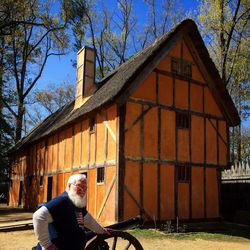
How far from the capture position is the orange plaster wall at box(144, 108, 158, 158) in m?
14.9

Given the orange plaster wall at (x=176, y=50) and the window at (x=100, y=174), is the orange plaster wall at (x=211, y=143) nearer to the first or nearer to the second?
the orange plaster wall at (x=176, y=50)

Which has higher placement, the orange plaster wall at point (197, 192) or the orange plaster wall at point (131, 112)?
the orange plaster wall at point (131, 112)

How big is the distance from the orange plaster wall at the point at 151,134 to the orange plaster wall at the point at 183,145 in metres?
1.36

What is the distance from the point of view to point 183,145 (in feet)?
53.0

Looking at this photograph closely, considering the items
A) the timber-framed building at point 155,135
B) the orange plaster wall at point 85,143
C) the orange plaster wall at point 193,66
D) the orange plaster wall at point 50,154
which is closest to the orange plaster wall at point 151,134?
the timber-framed building at point 155,135

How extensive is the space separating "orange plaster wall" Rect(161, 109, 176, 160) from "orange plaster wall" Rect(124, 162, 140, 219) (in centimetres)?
162

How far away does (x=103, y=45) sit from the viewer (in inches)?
1330

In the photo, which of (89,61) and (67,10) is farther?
(67,10)

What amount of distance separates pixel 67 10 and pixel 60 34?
161 inches

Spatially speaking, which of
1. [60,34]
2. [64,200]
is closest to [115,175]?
[64,200]

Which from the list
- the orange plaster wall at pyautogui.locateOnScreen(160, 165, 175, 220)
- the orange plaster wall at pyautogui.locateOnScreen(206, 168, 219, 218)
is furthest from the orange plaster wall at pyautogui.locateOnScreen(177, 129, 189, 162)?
the orange plaster wall at pyautogui.locateOnScreen(206, 168, 219, 218)

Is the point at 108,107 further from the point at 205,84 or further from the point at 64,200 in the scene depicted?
the point at 64,200

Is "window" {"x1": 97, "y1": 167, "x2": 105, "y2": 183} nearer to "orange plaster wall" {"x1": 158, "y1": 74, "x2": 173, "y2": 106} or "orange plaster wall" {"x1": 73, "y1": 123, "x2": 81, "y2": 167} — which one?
"orange plaster wall" {"x1": 73, "y1": 123, "x2": 81, "y2": 167}

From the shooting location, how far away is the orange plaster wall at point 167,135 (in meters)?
15.4
